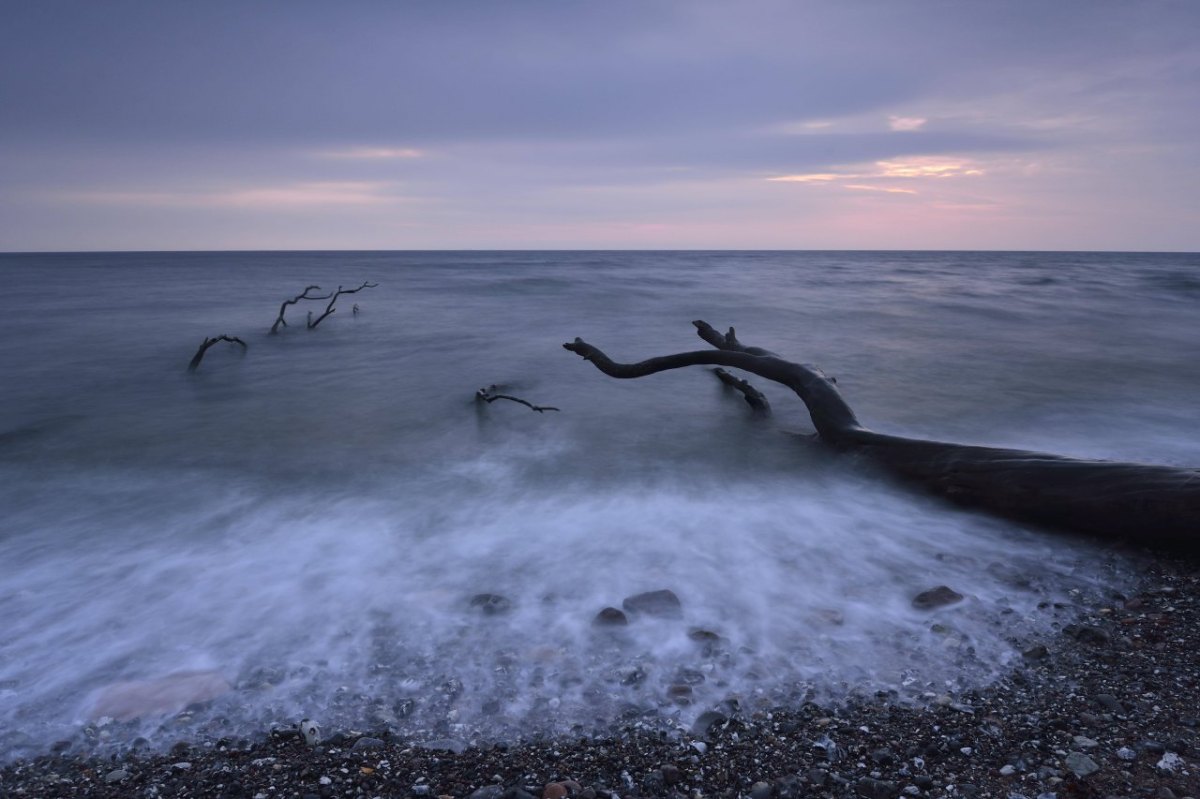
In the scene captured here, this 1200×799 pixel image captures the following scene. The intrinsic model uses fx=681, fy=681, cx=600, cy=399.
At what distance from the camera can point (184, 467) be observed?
631 centimetres

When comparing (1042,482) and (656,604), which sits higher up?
(1042,482)

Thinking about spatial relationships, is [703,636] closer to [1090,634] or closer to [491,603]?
[491,603]

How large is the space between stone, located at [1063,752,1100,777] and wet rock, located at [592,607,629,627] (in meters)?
1.87

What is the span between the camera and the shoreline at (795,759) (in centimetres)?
230

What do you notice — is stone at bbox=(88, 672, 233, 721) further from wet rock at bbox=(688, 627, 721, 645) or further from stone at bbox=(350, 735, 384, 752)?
wet rock at bbox=(688, 627, 721, 645)

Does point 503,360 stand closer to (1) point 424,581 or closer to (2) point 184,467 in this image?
(2) point 184,467

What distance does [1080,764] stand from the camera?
2.30 meters

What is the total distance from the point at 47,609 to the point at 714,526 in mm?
3996

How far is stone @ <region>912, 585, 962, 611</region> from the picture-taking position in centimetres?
350

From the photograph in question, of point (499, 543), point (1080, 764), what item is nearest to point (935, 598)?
point (1080, 764)

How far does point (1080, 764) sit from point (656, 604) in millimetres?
1883

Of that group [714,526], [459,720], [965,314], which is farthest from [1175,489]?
[965,314]

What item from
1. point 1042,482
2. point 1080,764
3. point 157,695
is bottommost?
point 157,695

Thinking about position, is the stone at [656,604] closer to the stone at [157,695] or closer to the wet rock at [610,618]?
the wet rock at [610,618]
